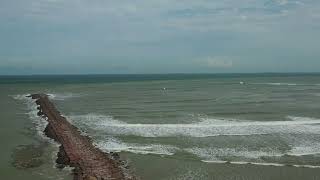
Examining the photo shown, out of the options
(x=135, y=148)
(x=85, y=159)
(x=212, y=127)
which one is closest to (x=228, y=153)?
(x=135, y=148)

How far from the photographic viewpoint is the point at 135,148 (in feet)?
90.7

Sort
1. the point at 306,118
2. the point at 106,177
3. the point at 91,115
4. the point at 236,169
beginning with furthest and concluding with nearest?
the point at 91,115 → the point at 306,118 → the point at 236,169 → the point at 106,177

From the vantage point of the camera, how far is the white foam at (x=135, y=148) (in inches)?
1049

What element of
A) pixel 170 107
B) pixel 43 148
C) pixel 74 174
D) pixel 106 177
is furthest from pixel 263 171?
pixel 170 107

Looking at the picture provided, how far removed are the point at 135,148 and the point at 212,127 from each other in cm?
943

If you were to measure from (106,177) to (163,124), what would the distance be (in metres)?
17.4

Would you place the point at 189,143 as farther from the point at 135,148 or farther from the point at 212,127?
the point at 212,127

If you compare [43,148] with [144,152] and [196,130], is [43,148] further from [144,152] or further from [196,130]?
[196,130]

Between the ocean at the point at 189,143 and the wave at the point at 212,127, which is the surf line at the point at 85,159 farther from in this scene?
the wave at the point at 212,127

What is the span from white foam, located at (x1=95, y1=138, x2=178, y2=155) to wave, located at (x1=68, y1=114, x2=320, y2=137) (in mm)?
3574

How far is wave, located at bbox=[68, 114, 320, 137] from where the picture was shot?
1283 inches

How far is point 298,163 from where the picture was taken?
23.2m

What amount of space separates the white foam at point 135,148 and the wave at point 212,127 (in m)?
3.57

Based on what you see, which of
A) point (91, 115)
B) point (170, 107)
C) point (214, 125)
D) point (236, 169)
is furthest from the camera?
point (170, 107)
